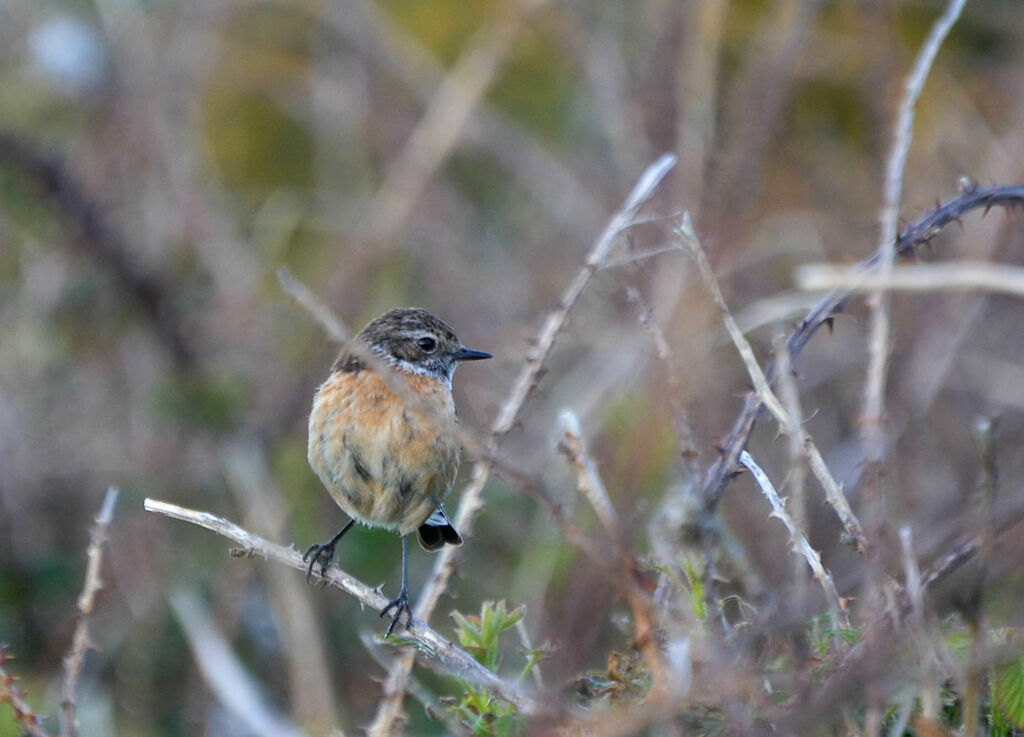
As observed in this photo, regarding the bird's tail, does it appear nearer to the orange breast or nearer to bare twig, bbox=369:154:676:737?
the orange breast

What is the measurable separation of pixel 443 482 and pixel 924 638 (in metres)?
2.42

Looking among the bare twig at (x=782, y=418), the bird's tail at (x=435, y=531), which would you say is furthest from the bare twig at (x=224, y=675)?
the bare twig at (x=782, y=418)

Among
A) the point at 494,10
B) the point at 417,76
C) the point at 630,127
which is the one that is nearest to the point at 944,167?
the point at 630,127

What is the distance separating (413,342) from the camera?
4.79 m

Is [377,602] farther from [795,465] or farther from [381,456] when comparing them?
[795,465]

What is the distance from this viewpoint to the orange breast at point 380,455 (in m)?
4.19

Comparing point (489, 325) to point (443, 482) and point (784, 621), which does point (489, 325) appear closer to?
point (443, 482)

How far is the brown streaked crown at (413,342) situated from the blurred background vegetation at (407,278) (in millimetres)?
301

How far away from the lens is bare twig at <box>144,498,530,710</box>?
8.39 feet

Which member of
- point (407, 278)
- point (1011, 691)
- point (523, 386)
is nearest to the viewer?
point (1011, 691)

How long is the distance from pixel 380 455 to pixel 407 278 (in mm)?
3814

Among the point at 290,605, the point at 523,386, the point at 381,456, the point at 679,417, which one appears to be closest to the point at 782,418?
the point at 679,417

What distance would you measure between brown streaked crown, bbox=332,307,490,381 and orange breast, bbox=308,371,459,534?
17.5 inches

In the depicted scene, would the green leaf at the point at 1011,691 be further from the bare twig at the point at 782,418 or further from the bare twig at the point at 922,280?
the bare twig at the point at 922,280
